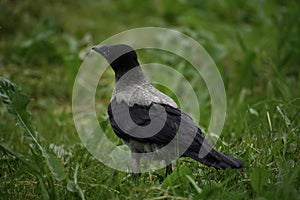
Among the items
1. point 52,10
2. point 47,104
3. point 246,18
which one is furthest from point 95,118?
point 246,18

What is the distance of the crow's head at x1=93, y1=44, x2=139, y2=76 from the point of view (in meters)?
3.43

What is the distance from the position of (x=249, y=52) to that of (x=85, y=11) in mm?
2840

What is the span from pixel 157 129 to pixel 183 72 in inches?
118

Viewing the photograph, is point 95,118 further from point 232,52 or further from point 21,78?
point 232,52

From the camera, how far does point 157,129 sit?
3141mm

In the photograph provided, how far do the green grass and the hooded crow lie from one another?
0.13 metres

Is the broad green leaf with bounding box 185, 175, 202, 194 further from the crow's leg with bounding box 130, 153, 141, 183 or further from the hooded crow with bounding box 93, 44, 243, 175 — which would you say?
the crow's leg with bounding box 130, 153, 141, 183

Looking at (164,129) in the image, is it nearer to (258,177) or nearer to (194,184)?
(194,184)

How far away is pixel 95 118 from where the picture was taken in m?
4.88

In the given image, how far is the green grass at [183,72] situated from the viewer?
3.01 m

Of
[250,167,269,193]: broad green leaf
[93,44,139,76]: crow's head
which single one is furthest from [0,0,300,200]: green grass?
[93,44,139,76]: crow's head

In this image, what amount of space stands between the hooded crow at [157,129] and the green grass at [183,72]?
0.13 m

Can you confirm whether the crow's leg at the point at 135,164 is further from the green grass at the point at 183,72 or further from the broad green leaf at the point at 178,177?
the broad green leaf at the point at 178,177

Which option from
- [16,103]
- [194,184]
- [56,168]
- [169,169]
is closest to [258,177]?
[194,184]
